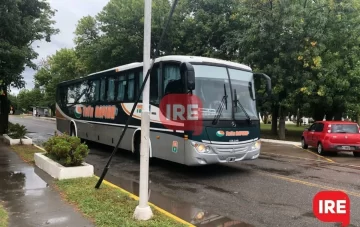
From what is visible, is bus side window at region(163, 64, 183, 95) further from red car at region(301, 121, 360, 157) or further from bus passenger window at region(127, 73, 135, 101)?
red car at region(301, 121, 360, 157)

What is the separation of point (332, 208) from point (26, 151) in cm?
1107

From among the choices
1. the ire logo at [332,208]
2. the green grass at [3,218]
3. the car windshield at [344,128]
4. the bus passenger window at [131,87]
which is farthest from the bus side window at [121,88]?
the car windshield at [344,128]

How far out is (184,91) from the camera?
8.83m

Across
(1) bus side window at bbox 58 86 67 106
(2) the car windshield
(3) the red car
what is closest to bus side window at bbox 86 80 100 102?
(1) bus side window at bbox 58 86 67 106

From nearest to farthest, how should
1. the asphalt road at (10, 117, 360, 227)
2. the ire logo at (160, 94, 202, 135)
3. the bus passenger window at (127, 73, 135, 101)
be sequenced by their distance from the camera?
1. the asphalt road at (10, 117, 360, 227)
2. the ire logo at (160, 94, 202, 135)
3. the bus passenger window at (127, 73, 135, 101)

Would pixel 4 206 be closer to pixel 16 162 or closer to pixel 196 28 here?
pixel 16 162

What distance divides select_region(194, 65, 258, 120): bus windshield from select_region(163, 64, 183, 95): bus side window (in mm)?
518

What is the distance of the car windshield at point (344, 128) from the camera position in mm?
14688

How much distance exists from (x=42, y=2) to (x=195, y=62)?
13389 millimetres

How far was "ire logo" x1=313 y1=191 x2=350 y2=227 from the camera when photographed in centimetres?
581

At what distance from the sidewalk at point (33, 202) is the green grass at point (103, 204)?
184 millimetres

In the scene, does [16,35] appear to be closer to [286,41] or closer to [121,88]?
[121,88]

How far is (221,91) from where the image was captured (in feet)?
29.9

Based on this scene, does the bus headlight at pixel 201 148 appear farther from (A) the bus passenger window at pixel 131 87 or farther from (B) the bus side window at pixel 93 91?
(B) the bus side window at pixel 93 91
